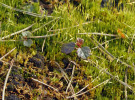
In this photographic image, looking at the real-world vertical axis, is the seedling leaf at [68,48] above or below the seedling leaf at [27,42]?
below

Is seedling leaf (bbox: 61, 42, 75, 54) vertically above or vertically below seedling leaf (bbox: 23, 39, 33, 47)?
below

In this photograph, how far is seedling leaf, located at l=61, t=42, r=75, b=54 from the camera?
2.67 metres

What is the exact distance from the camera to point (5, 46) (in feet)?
8.58

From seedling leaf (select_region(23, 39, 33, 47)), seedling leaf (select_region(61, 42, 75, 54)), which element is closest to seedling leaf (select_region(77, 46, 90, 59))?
seedling leaf (select_region(61, 42, 75, 54))

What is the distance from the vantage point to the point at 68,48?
2684 millimetres

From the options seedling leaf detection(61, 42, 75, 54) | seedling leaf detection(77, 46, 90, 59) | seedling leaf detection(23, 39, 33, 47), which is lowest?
seedling leaf detection(77, 46, 90, 59)

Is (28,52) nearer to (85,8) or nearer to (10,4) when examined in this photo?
(10,4)

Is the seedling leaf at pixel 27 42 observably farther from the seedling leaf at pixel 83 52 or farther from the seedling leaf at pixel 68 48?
the seedling leaf at pixel 83 52

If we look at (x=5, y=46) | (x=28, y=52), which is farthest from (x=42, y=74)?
(x=5, y=46)

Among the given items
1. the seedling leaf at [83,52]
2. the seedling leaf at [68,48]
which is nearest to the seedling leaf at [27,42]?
the seedling leaf at [68,48]

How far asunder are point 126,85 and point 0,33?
1.55m

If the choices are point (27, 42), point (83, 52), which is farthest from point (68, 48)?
point (27, 42)

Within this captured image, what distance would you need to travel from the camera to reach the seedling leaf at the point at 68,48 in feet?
8.76

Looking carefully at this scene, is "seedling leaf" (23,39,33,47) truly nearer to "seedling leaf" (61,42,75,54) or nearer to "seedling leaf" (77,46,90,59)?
"seedling leaf" (61,42,75,54)
